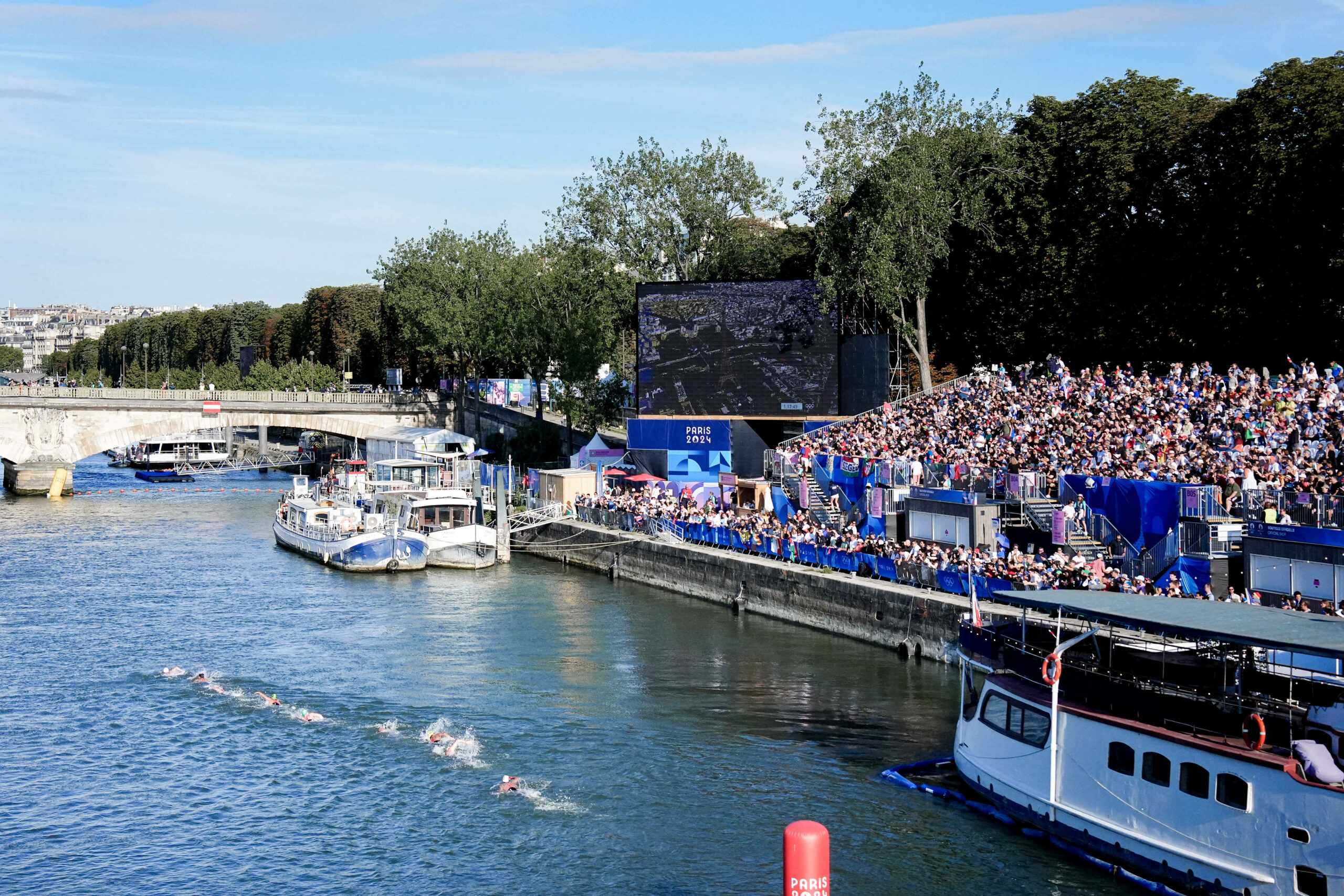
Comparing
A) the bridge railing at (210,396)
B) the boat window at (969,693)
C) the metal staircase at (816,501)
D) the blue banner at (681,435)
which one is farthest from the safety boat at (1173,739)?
the bridge railing at (210,396)

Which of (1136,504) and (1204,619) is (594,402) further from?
(1204,619)

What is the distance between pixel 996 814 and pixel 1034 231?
44425 mm

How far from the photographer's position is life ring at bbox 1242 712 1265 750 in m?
23.7

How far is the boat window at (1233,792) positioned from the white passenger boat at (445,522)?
4612 cm

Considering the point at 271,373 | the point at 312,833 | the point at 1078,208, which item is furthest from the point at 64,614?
the point at 271,373

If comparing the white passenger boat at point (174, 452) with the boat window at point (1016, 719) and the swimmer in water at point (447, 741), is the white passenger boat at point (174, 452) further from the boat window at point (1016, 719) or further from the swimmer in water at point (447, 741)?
the boat window at point (1016, 719)

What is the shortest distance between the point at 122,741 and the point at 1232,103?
5087 cm

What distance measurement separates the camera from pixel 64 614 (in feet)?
172

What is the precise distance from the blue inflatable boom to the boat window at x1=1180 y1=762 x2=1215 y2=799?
6.27ft

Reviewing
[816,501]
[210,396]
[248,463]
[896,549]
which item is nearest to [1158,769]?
[896,549]

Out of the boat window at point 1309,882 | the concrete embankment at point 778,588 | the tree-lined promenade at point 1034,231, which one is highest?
the tree-lined promenade at point 1034,231

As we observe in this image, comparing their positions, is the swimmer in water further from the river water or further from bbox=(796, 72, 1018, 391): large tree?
bbox=(796, 72, 1018, 391): large tree

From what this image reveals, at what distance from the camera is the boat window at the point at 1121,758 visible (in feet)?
85.8

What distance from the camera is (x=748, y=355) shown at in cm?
6756
